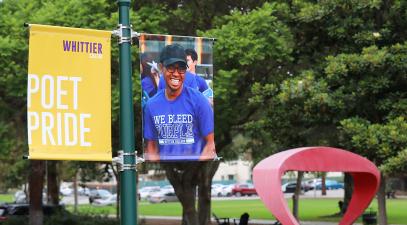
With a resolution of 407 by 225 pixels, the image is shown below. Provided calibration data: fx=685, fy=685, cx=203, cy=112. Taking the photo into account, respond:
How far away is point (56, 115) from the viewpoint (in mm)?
7477

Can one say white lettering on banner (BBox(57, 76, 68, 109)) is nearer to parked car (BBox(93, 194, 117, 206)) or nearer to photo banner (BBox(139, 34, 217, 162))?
photo banner (BBox(139, 34, 217, 162))

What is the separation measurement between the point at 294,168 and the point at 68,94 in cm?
349

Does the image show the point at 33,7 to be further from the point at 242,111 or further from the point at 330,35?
the point at 330,35

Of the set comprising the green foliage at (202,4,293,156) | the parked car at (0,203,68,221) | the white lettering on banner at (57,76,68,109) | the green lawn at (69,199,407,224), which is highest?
the green foliage at (202,4,293,156)

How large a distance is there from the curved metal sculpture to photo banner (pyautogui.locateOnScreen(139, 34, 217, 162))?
3.80 ft

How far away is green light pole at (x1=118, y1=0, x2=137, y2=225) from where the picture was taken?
25.3 feet

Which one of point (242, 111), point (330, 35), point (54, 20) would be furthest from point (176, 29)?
→ point (330, 35)

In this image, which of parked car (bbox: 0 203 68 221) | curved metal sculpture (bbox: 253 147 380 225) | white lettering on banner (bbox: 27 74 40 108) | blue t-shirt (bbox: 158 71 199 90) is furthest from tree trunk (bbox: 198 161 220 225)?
white lettering on banner (bbox: 27 74 40 108)

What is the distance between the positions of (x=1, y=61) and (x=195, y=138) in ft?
33.2

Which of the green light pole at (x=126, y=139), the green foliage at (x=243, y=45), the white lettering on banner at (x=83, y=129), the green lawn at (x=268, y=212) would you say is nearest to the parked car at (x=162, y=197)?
the green lawn at (x=268, y=212)

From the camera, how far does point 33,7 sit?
63.1ft

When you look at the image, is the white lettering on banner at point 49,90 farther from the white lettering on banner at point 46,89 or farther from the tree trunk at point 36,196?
the tree trunk at point 36,196

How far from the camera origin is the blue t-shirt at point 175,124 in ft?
27.2

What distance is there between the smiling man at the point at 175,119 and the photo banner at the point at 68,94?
682 millimetres
